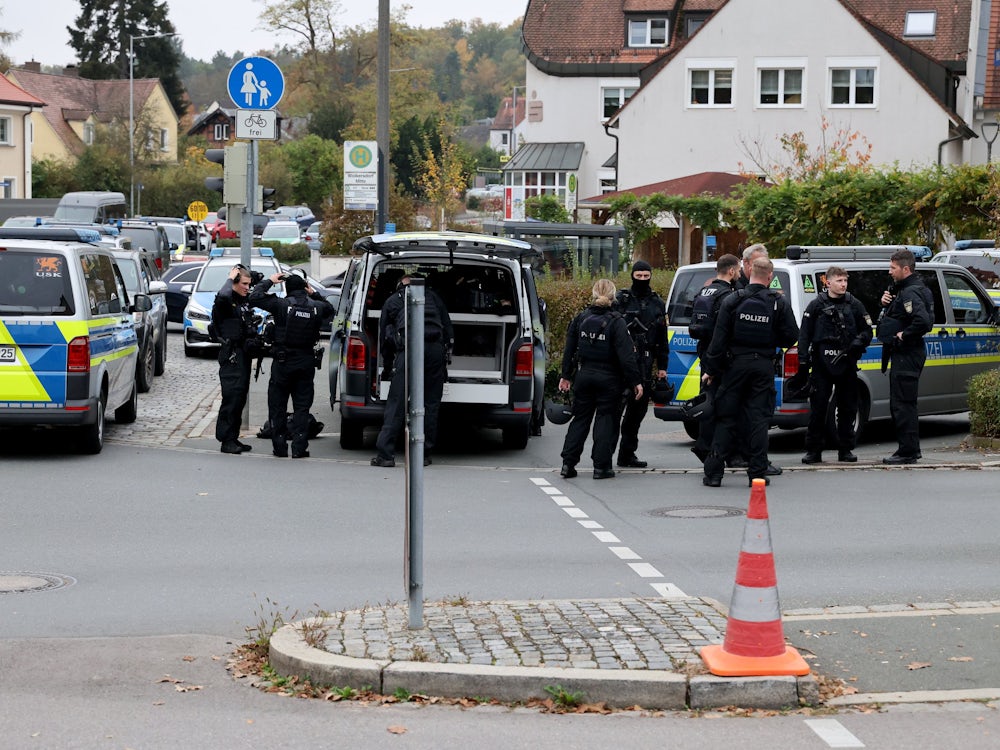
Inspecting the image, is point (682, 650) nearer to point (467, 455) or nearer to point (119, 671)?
point (119, 671)

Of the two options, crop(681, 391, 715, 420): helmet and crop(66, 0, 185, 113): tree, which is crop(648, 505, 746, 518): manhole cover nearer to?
crop(681, 391, 715, 420): helmet

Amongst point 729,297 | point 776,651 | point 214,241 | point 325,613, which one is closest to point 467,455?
point 729,297

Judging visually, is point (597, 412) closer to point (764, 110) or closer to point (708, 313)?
point (708, 313)

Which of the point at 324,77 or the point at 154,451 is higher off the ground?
the point at 324,77

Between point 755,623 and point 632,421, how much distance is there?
7680 mm

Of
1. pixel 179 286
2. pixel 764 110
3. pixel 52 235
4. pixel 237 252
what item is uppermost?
pixel 764 110

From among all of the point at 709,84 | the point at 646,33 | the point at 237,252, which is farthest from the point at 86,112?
the point at 237,252

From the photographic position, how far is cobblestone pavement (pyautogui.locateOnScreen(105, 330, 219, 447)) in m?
16.2

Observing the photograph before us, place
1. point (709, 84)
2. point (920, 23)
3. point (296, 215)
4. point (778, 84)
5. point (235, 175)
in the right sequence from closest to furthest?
point (235, 175), point (778, 84), point (709, 84), point (920, 23), point (296, 215)

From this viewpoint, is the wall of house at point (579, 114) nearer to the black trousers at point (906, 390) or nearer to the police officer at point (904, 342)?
the police officer at point (904, 342)

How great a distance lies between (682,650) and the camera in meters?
6.79

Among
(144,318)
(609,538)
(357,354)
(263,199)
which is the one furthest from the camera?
(144,318)

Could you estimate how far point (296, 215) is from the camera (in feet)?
274

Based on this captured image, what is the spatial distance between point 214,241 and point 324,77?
23.8 m
